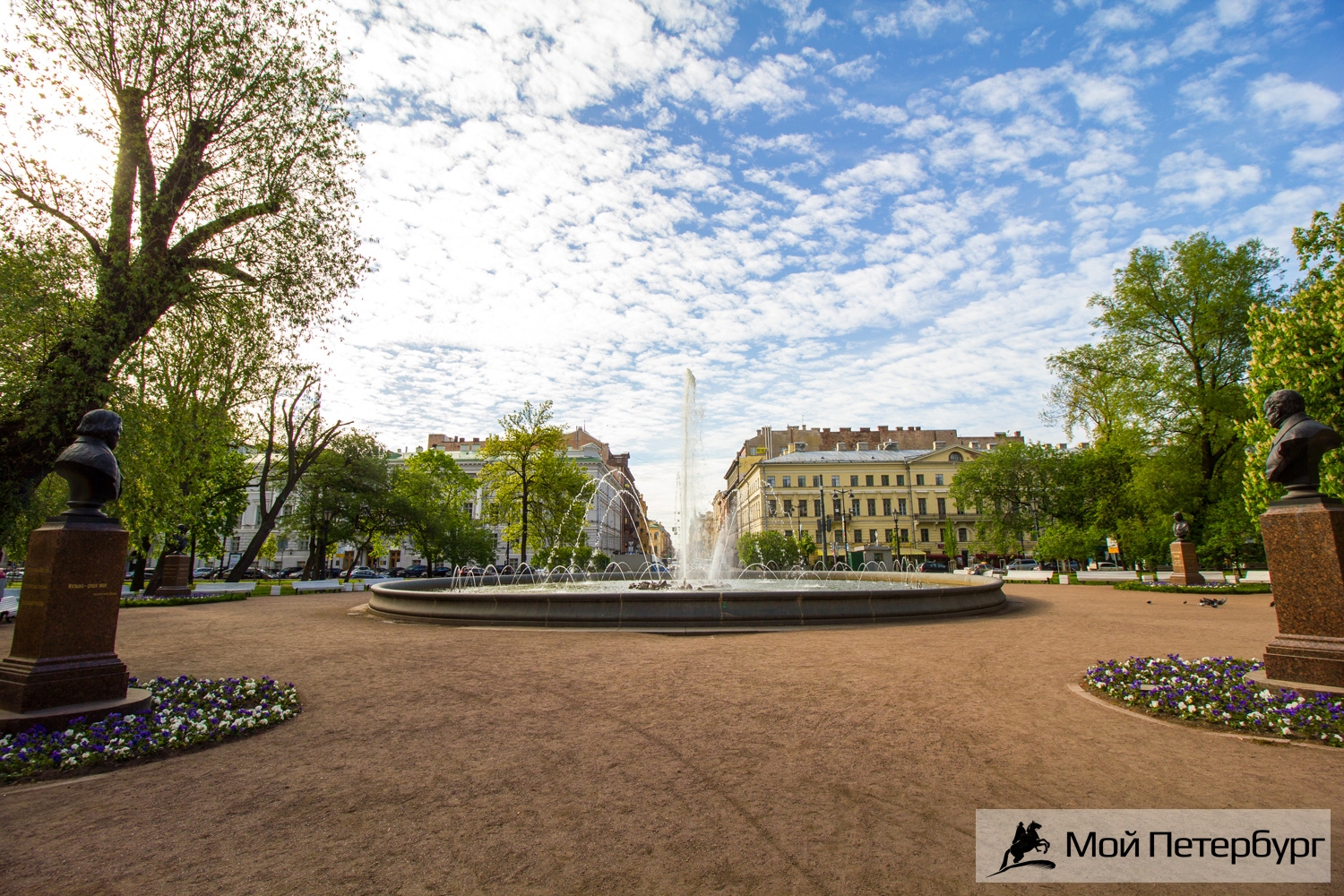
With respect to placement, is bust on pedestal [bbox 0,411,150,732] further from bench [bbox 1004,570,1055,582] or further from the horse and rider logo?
bench [bbox 1004,570,1055,582]

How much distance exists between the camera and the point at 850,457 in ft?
273

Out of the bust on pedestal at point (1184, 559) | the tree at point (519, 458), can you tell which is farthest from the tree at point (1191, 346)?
the tree at point (519, 458)

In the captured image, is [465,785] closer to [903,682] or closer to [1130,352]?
[903,682]

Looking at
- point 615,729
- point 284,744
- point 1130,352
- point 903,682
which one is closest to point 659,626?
point 903,682

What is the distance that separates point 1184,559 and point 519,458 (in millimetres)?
35735

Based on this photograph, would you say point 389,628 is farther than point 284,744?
Yes

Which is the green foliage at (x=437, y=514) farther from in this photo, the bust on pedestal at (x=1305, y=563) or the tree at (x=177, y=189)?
the bust on pedestal at (x=1305, y=563)

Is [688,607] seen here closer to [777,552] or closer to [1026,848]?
[1026,848]

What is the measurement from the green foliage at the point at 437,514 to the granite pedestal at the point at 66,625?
33.5m

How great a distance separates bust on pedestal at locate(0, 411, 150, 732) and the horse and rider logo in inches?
309

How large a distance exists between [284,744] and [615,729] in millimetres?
3138

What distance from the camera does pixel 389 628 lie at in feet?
46.5

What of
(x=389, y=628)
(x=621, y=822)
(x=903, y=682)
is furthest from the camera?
(x=389, y=628)

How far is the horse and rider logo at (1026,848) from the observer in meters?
3.70
